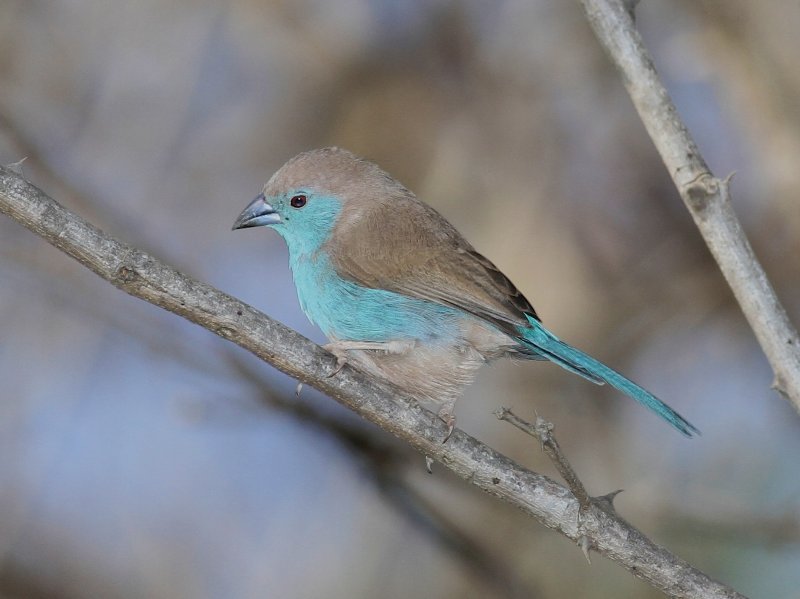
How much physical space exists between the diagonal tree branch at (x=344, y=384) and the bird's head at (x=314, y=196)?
47.9 inches

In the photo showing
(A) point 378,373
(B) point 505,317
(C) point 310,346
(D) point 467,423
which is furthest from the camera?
(D) point 467,423

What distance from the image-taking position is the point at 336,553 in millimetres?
6090

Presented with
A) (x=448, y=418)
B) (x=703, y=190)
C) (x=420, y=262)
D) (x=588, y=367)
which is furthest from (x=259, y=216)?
(x=703, y=190)

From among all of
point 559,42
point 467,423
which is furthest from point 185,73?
point 467,423

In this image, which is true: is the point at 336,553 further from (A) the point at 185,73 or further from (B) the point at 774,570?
(A) the point at 185,73

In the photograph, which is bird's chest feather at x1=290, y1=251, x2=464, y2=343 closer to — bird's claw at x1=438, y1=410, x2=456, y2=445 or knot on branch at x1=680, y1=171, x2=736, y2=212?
bird's claw at x1=438, y1=410, x2=456, y2=445

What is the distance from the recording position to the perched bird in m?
3.91

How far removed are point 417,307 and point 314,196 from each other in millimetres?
842

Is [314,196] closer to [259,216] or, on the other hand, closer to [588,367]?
[259,216]

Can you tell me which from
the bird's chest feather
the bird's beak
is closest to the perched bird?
the bird's chest feather

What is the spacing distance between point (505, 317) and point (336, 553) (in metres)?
2.78

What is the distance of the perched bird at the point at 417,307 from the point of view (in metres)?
3.91

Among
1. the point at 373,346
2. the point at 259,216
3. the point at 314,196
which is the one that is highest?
the point at 314,196

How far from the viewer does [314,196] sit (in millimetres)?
4539
